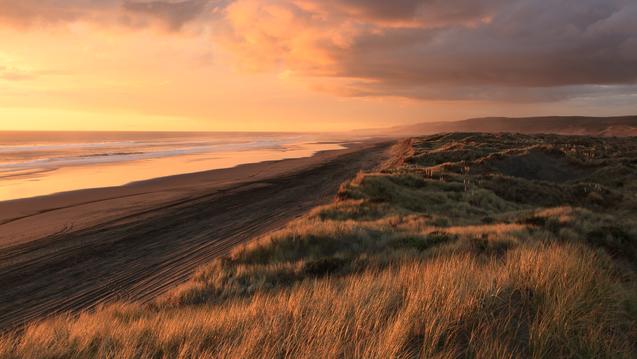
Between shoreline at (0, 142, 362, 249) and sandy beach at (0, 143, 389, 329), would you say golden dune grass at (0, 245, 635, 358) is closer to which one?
sandy beach at (0, 143, 389, 329)

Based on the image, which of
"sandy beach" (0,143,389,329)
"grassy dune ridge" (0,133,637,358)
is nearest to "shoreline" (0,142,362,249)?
"sandy beach" (0,143,389,329)

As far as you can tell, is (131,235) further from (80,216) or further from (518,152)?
(518,152)

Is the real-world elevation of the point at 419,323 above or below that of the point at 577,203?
above

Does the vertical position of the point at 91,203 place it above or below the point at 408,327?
below

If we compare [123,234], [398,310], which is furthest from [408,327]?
[123,234]

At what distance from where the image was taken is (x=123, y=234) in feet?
51.6

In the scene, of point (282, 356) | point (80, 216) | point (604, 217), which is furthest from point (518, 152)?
point (282, 356)

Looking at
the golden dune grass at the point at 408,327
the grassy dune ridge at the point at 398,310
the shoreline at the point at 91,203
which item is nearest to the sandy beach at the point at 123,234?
the shoreline at the point at 91,203

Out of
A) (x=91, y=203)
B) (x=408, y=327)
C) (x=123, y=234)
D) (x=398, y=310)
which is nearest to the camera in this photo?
(x=408, y=327)

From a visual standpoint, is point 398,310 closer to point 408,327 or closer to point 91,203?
point 408,327

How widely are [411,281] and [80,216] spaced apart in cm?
1837

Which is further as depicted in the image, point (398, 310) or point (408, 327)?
point (398, 310)

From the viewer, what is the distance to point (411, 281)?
5383mm

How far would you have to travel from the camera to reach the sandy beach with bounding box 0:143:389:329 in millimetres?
10344
